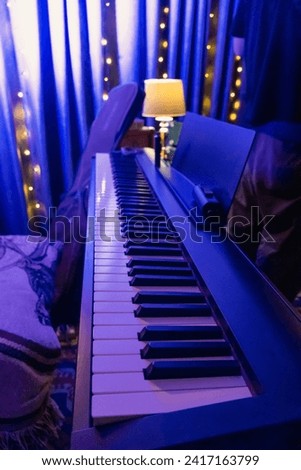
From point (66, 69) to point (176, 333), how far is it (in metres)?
2.39

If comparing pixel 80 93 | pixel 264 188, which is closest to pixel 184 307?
pixel 264 188

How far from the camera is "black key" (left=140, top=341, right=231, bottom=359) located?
1.79 ft

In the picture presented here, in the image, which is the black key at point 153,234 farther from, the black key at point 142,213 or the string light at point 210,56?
the string light at point 210,56

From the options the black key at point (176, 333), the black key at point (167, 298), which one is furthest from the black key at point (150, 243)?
the black key at point (176, 333)

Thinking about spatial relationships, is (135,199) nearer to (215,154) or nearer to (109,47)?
(215,154)

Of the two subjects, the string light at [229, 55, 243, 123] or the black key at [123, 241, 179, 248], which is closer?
the black key at [123, 241, 179, 248]

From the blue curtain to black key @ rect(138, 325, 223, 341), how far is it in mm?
2297

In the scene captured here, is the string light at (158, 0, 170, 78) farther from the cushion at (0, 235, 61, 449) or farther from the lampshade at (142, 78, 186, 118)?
the cushion at (0, 235, 61, 449)

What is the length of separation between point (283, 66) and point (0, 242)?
1267 mm

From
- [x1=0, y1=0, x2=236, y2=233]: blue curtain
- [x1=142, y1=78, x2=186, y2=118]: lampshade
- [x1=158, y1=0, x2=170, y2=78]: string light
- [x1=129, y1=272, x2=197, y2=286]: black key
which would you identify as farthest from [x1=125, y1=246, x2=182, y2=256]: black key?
[x1=158, y1=0, x2=170, y2=78]: string light

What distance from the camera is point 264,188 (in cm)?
144

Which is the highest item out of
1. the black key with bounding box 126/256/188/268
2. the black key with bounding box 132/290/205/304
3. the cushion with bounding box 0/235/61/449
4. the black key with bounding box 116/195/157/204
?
the black key with bounding box 132/290/205/304

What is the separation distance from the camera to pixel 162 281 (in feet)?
2.40

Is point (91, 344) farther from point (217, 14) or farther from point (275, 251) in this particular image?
point (217, 14)
